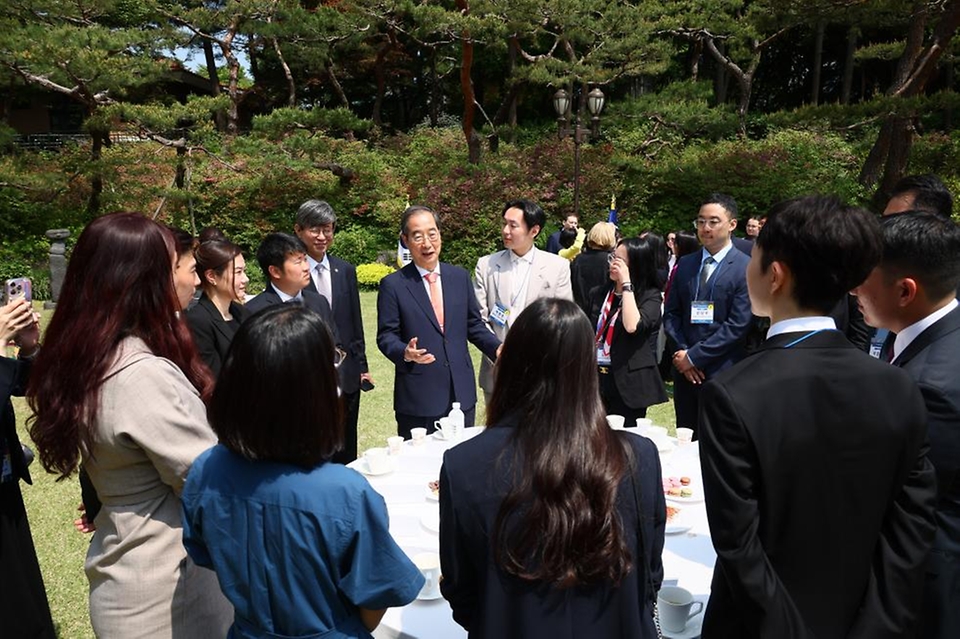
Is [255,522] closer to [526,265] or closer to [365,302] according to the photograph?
[526,265]

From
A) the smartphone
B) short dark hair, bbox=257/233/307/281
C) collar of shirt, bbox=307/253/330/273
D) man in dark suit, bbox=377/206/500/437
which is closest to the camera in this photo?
the smartphone

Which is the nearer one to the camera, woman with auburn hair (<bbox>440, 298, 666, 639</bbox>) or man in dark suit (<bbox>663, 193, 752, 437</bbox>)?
woman with auburn hair (<bbox>440, 298, 666, 639</bbox>)

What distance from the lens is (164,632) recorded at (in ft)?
5.23

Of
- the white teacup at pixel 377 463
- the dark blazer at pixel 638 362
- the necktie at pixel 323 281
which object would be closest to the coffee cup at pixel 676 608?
the white teacup at pixel 377 463

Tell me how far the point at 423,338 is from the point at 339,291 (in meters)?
0.78

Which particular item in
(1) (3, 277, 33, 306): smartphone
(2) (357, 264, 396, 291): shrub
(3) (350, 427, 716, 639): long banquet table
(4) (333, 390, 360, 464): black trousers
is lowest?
(2) (357, 264, 396, 291): shrub

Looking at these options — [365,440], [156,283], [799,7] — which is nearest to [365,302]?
[365,440]

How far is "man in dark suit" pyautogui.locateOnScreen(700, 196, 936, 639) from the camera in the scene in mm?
1298

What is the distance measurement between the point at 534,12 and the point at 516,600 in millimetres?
14542

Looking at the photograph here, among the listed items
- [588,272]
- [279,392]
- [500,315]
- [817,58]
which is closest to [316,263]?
[500,315]

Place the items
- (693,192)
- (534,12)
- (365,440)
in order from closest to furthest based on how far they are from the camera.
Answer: (365,440) → (534,12) → (693,192)

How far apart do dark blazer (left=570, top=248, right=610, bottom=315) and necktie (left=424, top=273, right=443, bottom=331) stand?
68.5 inches

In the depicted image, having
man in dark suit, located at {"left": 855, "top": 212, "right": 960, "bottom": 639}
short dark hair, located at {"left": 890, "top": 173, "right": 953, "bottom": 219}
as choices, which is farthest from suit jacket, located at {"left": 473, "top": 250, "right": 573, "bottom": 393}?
man in dark suit, located at {"left": 855, "top": 212, "right": 960, "bottom": 639}

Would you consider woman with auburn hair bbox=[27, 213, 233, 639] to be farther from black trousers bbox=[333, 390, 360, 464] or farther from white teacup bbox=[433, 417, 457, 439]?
black trousers bbox=[333, 390, 360, 464]
